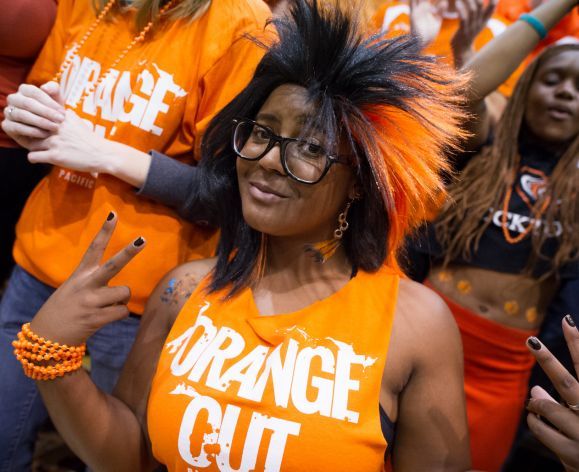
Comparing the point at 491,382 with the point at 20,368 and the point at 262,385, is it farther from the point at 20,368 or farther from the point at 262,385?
the point at 20,368

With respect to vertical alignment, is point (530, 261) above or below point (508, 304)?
above

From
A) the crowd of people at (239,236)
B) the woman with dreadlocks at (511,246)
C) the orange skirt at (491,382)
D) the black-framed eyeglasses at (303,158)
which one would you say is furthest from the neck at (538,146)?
the black-framed eyeglasses at (303,158)

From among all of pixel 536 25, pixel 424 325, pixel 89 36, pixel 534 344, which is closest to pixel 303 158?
pixel 424 325

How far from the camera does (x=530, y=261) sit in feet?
6.54

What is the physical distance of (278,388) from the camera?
3.90 ft

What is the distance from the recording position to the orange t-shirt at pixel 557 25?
2.27 m

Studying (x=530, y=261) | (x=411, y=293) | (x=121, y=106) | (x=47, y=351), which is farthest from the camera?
(x=530, y=261)

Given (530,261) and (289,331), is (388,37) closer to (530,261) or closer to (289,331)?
(289,331)

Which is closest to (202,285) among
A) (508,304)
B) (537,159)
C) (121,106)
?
(121,106)

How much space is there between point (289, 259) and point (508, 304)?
941mm

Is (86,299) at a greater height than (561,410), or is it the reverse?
(561,410)

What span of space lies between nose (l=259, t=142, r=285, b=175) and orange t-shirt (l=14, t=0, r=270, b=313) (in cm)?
33

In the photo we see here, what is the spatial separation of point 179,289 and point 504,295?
110cm

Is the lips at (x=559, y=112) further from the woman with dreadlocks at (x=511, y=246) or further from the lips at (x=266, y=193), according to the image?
the lips at (x=266, y=193)
